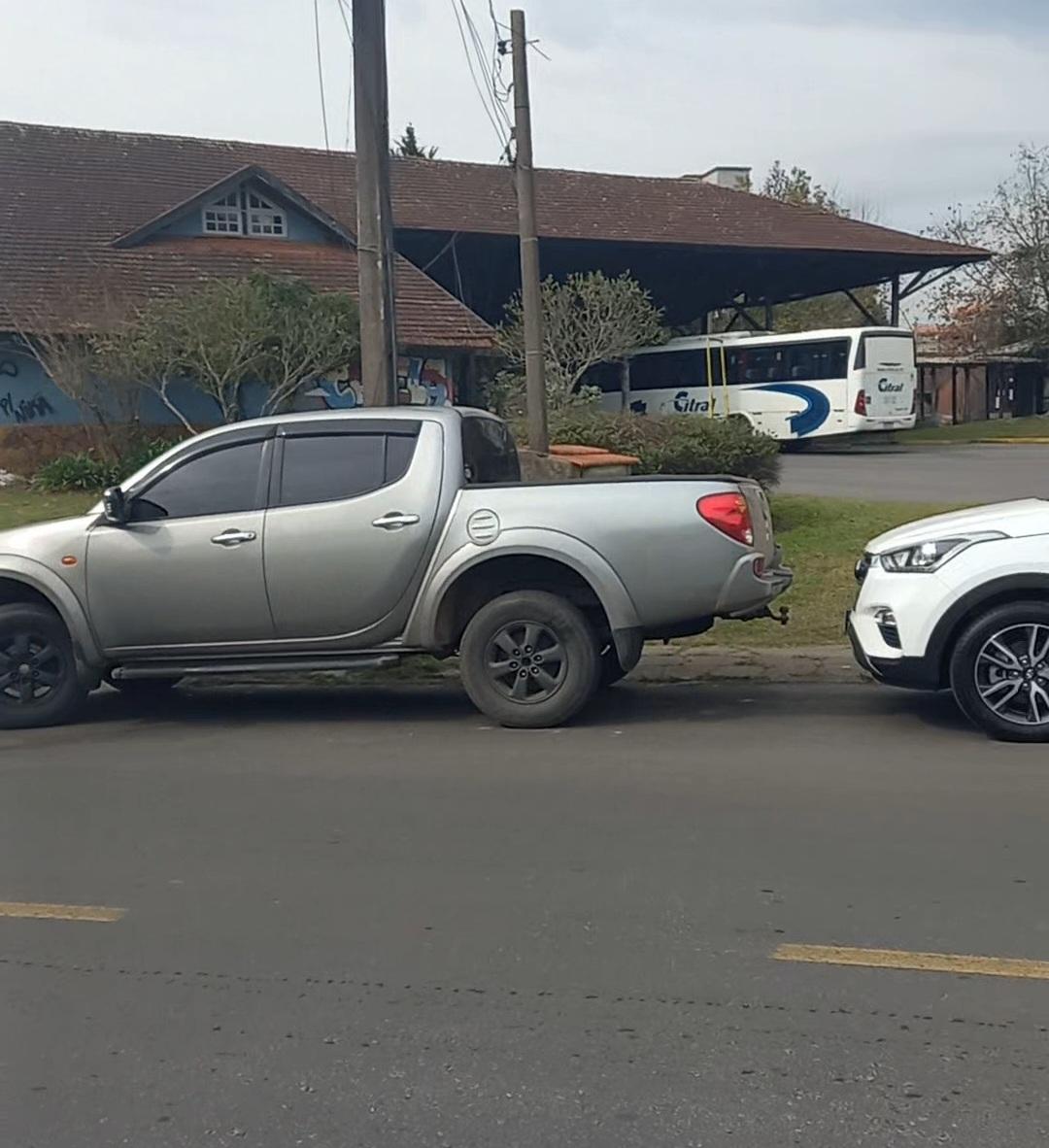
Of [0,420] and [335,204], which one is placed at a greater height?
[335,204]

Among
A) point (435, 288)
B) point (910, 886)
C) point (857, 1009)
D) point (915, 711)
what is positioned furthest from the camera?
point (435, 288)

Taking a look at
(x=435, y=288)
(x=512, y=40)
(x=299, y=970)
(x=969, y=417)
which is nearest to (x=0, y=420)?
(x=435, y=288)

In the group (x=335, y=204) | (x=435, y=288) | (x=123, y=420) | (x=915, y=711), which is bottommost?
(x=915, y=711)

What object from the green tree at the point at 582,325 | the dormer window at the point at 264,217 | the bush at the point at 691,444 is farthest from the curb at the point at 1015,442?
the bush at the point at 691,444

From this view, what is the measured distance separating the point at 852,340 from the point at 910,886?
30.6 meters

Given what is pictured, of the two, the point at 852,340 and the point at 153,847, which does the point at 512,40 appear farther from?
the point at 852,340

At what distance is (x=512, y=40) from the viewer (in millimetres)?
15109

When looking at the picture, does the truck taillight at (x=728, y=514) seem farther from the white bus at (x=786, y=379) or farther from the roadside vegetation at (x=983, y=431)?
the roadside vegetation at (x=983, y=431)

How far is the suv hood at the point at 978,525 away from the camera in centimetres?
721

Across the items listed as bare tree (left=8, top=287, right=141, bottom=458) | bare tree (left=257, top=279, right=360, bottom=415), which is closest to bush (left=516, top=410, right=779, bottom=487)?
bare tree (left=257, top=279, right=360, bottom=415)

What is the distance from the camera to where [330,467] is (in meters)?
8.12

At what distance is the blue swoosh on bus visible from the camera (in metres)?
34.7

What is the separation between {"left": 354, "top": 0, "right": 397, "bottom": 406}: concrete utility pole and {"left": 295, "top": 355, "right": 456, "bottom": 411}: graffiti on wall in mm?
12522

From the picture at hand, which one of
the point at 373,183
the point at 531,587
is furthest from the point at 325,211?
the point at 531,587
